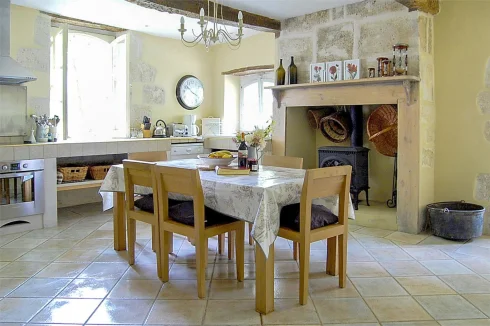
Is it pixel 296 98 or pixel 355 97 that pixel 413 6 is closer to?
pixel 355 97

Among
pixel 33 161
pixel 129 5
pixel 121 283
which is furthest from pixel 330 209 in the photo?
pixel 129 5

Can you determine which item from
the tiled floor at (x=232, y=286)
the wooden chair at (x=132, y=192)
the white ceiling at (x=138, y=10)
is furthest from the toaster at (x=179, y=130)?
the wooden chair at (x=132, y=192)

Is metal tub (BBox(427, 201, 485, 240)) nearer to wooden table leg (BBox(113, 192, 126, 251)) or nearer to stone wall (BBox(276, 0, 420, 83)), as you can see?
stone wall (BBox(276, 0, 420, 83))

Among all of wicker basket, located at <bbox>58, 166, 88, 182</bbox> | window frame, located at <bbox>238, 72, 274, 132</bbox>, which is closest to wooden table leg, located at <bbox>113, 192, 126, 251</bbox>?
wicker basket, located at <bbox>58, 166, 88, 182</bbox>

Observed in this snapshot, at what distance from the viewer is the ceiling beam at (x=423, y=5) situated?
400 centimetres

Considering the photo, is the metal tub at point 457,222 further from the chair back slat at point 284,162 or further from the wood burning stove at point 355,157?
the chair back slat at point 284,162

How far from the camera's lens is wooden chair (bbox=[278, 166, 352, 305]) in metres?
2.50

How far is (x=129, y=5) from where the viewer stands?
4770mm

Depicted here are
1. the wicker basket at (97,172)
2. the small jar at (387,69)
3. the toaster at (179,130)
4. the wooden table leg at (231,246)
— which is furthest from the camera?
the toaster at (179,130)

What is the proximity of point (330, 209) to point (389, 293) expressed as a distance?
673 millimetres

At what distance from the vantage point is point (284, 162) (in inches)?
142

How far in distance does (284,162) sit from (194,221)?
119 cm

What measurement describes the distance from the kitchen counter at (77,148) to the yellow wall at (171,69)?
2.50 ft

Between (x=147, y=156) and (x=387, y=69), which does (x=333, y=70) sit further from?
(x=147, y=156)
